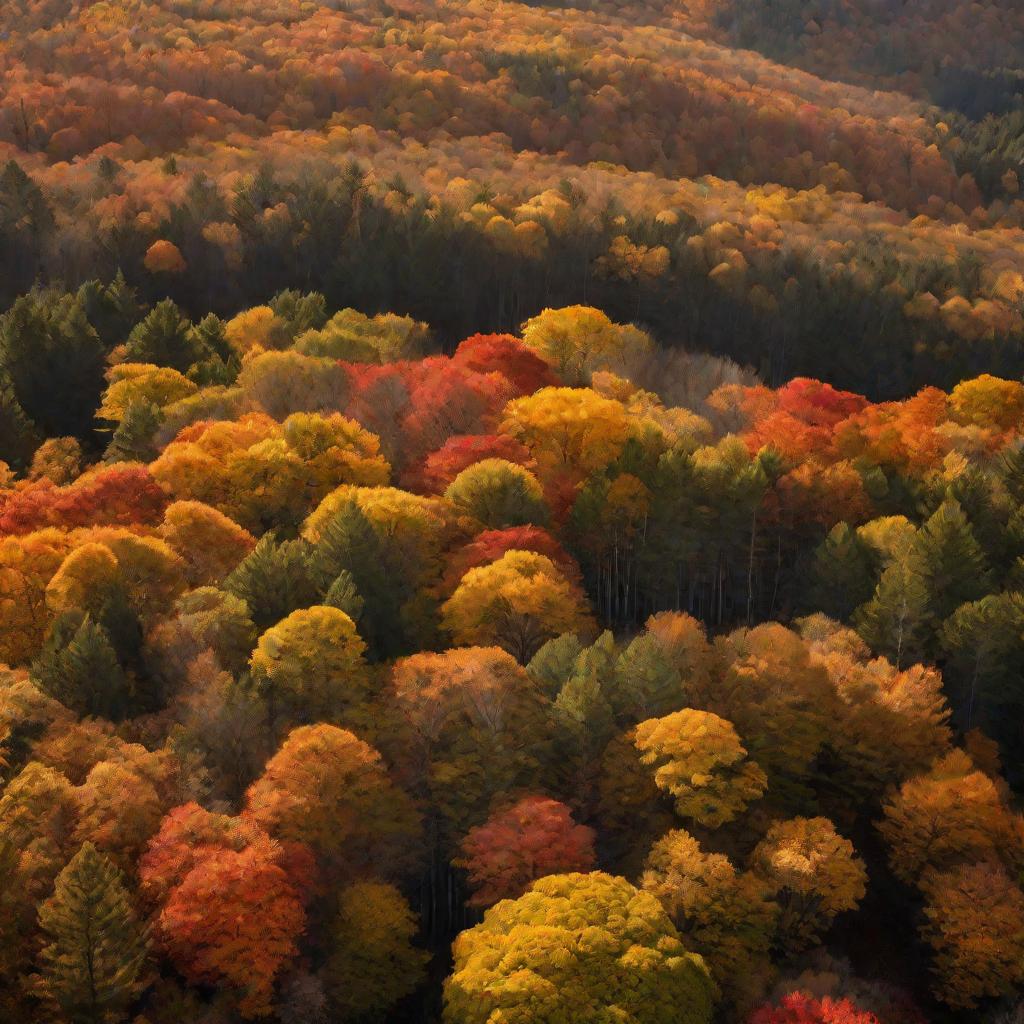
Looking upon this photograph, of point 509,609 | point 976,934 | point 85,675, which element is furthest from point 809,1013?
point 85,675

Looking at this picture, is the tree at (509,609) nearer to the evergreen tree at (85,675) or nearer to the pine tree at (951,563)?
the evergreen tree at (85,675)

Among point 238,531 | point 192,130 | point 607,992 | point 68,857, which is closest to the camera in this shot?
point 607,992

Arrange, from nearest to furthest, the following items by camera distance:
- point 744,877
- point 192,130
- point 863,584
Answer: point 744,877 < point 863,584 < point 192,130

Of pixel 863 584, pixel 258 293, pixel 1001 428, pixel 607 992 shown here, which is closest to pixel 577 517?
pixel 863 584

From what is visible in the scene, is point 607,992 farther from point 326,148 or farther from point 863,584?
point 326,148

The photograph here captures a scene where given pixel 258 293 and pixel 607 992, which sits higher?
pixel 607 992

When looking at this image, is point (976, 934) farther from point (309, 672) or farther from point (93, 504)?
point (93, 504)
